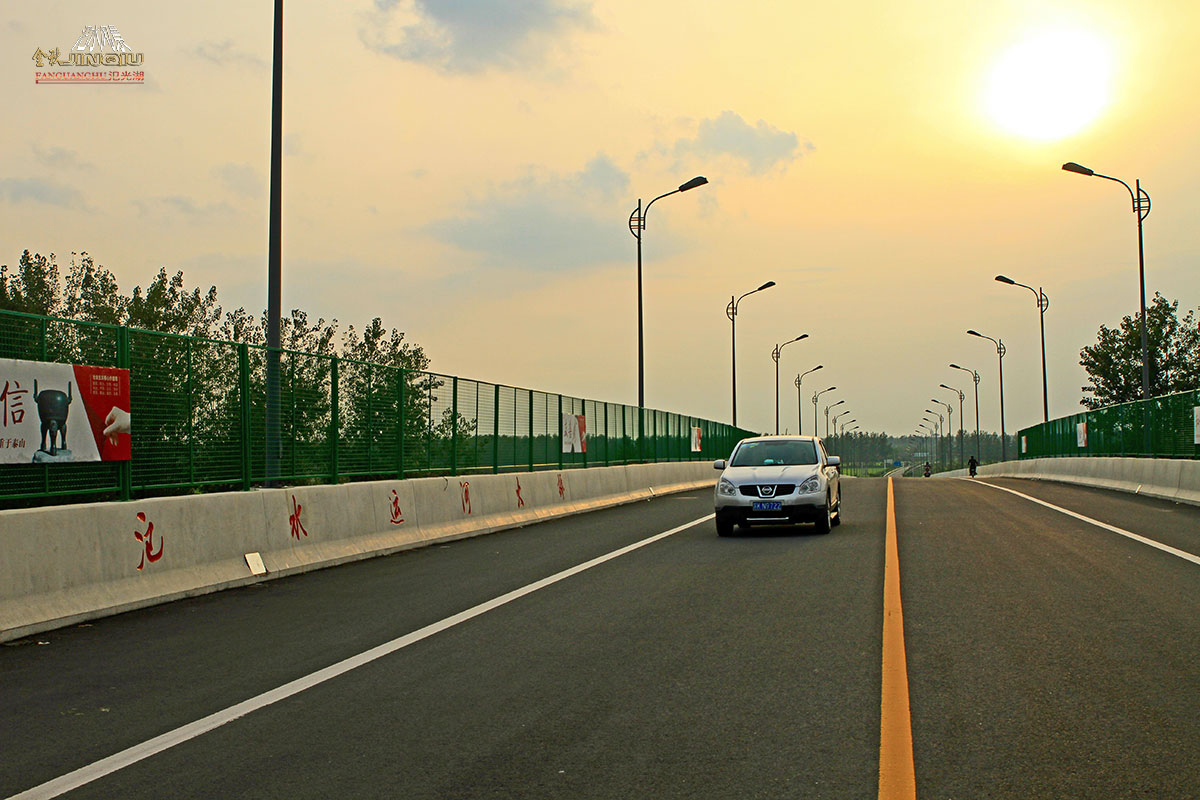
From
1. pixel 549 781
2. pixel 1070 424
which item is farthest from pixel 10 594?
pixel 1070 424

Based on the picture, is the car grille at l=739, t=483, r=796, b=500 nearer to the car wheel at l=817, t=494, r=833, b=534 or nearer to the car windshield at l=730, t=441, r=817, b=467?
the car wheel at l=817, t=494, r=833, b=534

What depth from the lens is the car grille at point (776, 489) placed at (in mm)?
17625

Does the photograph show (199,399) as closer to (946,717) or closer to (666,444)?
(946,717)

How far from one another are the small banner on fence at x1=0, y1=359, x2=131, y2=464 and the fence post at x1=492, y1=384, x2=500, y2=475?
1074 centimetres

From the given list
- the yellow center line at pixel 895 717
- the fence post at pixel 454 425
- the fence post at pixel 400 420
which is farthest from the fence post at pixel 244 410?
the yellow center line at pixel 895 717

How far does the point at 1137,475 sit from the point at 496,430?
1748cm

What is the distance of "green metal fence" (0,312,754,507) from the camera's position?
11234 millimetres

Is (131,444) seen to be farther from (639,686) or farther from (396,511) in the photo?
(639,686)

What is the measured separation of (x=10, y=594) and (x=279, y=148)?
28.5 feet

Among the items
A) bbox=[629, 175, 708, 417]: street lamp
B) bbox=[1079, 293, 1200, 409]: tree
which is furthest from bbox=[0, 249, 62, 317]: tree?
bbox=[1079, 293, 1200, 409]: tree

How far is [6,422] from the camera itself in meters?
9.88

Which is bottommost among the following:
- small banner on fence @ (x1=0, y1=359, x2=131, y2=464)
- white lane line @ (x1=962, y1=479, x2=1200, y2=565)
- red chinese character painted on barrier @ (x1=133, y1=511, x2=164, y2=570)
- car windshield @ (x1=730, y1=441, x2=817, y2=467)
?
white lane line @ (x1=962, y1=479, x2=1200, y2=565)

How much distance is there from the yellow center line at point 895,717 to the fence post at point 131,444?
7.49 metres

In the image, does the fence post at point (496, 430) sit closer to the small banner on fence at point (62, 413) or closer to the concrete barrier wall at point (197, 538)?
the concrete barrier wall at point (197, 538)
